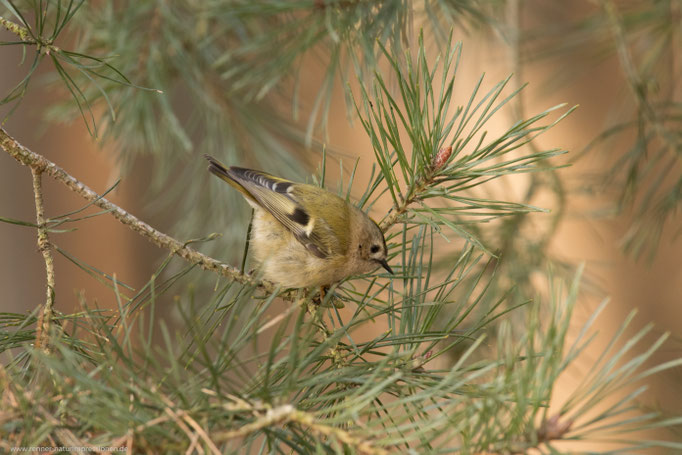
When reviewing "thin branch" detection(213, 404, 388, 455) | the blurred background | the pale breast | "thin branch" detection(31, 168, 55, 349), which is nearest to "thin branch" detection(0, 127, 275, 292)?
→ "thin branch" detection(31, 168, 55, 349)

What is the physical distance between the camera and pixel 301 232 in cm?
109

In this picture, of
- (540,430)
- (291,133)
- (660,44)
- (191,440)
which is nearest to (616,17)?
(660,44)

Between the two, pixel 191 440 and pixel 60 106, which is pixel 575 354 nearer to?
pixel 191 440

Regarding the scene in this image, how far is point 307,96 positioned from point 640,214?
3.43 feet

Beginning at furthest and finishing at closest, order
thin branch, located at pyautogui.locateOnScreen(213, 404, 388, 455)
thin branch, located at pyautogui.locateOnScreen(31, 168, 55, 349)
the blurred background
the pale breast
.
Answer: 1. the blurred background
2. the pale breast
3. thin branch, located at pyautogui.locateOnScreen(31, 168, 55, 349)
4. thin branch, located at pyautogui.locateOnScreen(213, 404, 388, 455)

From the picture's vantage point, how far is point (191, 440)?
38 centimetres

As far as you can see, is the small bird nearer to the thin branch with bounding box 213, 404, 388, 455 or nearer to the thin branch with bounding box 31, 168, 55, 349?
the thin branch with bounding box 31, 168, 55, 349

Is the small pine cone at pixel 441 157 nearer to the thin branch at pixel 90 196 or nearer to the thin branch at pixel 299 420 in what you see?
the thin branch at pixel 90 196

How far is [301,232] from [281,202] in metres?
0.07

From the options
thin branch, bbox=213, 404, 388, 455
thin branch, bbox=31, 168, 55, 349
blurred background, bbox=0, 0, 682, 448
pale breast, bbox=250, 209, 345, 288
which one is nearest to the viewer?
thin branch, bbox=213, 404, 388, 455

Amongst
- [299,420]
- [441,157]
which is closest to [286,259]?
[441,157]

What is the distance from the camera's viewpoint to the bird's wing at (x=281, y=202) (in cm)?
107

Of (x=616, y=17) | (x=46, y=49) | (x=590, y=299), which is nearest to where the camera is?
(x=46, y=49)

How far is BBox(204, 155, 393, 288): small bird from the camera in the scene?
Answer: 0.99 m
